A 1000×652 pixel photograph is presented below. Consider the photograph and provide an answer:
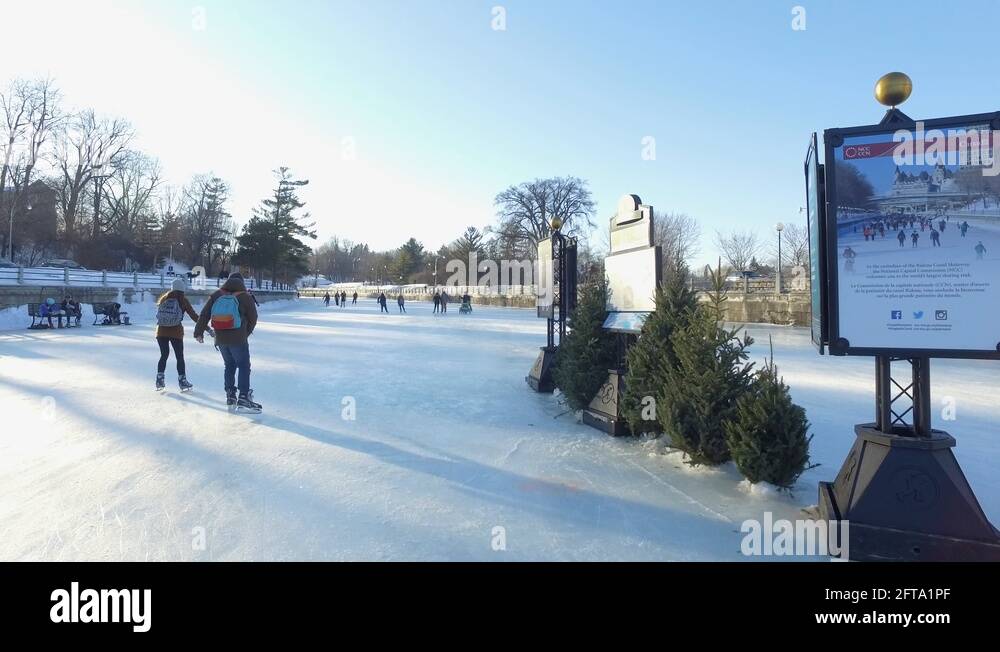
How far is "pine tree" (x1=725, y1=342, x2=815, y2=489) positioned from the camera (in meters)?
3.54

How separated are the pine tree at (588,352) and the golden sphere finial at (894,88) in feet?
11.5

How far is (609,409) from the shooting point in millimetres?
5457

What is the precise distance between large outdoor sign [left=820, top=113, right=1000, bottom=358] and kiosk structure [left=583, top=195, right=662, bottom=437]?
221 cm

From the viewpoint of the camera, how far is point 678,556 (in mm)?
2863

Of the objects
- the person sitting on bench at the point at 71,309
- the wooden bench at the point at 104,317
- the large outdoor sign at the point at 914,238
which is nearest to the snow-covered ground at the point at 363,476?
the large outdoor sign at the point at 914,238

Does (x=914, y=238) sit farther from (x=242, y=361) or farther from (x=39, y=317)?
(x=39, y=317)

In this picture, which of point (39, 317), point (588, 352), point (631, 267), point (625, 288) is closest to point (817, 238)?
point (631, 267)

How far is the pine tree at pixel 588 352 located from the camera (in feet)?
19.6

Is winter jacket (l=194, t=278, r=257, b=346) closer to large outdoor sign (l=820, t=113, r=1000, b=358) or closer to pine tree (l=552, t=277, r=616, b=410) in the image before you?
pine tree (l=552, t=277, r=616, b=410)

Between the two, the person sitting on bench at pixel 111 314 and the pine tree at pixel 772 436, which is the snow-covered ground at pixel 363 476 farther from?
the person sitting on bench at pixel 111 314

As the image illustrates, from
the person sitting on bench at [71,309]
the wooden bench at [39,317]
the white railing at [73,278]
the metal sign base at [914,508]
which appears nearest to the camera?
the metal sign base at [914,508]

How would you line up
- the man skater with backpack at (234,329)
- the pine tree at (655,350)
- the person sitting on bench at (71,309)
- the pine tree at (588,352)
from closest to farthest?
the pine tree at (655,350)
the man skater with backpack at (234,329)
the pine tree at (588,352)
the person sitting on bench at (71,309)

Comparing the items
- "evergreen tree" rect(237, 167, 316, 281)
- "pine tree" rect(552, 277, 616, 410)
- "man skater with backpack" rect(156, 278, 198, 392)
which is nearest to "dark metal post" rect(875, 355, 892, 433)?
"pine tree" rect(552, 277, 616, 410)
